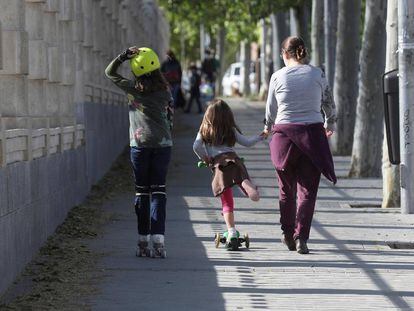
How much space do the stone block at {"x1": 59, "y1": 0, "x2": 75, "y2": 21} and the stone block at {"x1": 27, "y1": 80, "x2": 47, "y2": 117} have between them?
2.07 metres

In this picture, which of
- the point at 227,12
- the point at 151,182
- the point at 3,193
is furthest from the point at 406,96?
the point at 227,12

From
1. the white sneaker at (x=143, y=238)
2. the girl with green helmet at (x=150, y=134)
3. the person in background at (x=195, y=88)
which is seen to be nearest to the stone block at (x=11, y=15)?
the girl with green helmet at (x=150, y=134)

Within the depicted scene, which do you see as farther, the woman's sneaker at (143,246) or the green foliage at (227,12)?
the green foliage at (227,12)

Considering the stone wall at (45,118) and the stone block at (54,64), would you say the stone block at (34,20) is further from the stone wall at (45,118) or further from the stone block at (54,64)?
the stone block at (54,64)

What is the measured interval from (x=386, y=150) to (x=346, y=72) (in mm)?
8866

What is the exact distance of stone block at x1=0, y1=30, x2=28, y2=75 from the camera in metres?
11.3

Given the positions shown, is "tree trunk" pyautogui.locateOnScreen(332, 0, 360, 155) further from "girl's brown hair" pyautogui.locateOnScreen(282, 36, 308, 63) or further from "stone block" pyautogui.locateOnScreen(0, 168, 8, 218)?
"stone block" pyautogui.locateOnScreen(0, 168, 8, 218)

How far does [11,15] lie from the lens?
1151 centimetres

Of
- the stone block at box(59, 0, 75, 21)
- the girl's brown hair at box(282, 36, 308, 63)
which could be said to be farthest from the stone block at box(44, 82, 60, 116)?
the girl's brown hair at box(282, 36, 308, 63)

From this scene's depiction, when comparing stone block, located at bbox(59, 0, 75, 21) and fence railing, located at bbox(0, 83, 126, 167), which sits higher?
stone block, located at bbox(59, 0, 75, 21)

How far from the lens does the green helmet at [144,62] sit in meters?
11.7

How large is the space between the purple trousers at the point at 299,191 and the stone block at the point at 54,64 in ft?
8.92

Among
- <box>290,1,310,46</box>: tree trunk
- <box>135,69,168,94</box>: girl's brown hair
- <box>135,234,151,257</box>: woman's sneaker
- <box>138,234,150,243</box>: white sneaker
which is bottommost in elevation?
<box>135,234,151,257</box>: woman's sneaker

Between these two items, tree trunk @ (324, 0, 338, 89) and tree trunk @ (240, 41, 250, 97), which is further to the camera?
tree trunk @ (240, 41, 250, 97)
